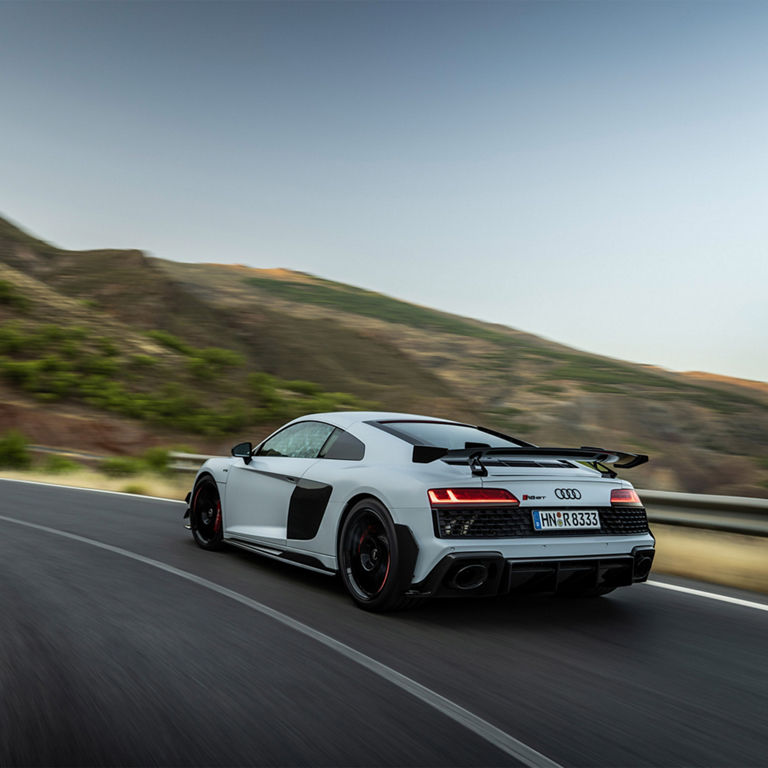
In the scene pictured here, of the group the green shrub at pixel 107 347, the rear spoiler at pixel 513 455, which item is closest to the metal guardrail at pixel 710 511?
the rear spoiler at pixel 513 455

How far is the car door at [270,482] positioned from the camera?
19.0ft

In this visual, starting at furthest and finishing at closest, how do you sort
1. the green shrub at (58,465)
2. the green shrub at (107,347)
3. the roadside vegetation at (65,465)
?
1. the green shrub at (107,347)
2. the green shrub at (58,465)
3. the roadside vegetation at (65,465)

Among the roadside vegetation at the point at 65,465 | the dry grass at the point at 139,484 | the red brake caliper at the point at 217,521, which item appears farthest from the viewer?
the roadside vegetation at the point at 65,465

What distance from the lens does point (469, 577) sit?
442 centimetres

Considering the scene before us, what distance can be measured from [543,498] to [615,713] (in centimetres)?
151

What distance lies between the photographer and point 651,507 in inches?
305

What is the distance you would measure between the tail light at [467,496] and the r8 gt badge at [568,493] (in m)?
0.32

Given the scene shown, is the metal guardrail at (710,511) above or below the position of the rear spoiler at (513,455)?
below

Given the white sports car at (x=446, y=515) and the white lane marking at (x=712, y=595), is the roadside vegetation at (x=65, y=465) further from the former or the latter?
the white lane marking at (x=712, y=595)

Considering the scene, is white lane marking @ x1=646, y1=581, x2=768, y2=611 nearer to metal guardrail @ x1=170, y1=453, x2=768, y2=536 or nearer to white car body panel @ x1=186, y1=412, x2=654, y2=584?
white car body panel @ x1=186, y1=412, x2=654, y2=584

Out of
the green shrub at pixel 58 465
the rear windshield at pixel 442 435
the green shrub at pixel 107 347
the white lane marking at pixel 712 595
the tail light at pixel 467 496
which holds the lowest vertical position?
the green shrub at pixel 58 465

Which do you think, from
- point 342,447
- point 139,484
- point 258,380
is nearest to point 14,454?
point 139,484

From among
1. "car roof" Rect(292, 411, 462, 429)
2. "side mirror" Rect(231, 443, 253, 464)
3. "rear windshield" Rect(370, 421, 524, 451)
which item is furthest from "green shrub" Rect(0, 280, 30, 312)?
"rear windshield" Rect(370, 421, 524, 451)

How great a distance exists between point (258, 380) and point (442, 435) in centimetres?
2958
